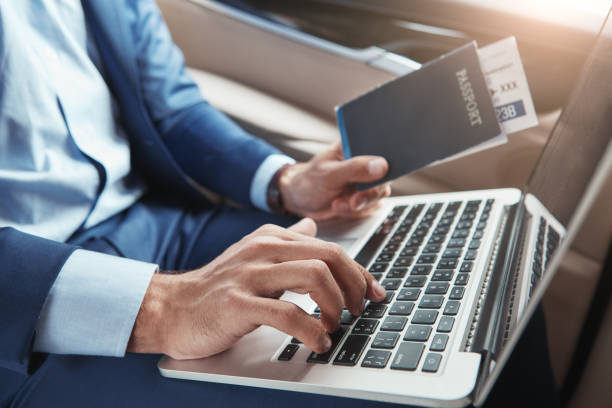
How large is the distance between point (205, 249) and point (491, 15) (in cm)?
83

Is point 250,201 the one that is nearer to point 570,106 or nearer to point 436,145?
point 436,145

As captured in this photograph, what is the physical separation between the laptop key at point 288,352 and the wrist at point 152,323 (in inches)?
5.3

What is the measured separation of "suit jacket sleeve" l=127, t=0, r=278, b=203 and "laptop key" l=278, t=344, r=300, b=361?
20.5 inches

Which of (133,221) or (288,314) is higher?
(288,314)

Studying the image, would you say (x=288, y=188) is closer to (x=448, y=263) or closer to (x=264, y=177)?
(x=264, y=177)

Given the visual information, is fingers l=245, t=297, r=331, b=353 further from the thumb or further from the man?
the thumb

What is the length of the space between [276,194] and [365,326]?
1.59 ft

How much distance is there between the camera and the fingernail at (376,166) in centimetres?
84

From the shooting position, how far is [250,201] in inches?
41.1

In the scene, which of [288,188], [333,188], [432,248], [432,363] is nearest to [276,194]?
[288,188]

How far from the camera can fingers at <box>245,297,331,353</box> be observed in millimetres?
507

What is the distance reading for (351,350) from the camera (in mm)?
522

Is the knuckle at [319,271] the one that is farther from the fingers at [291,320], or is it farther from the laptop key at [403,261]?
the laptop key at [403,261]

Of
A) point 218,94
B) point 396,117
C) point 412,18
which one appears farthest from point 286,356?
point 412,18
